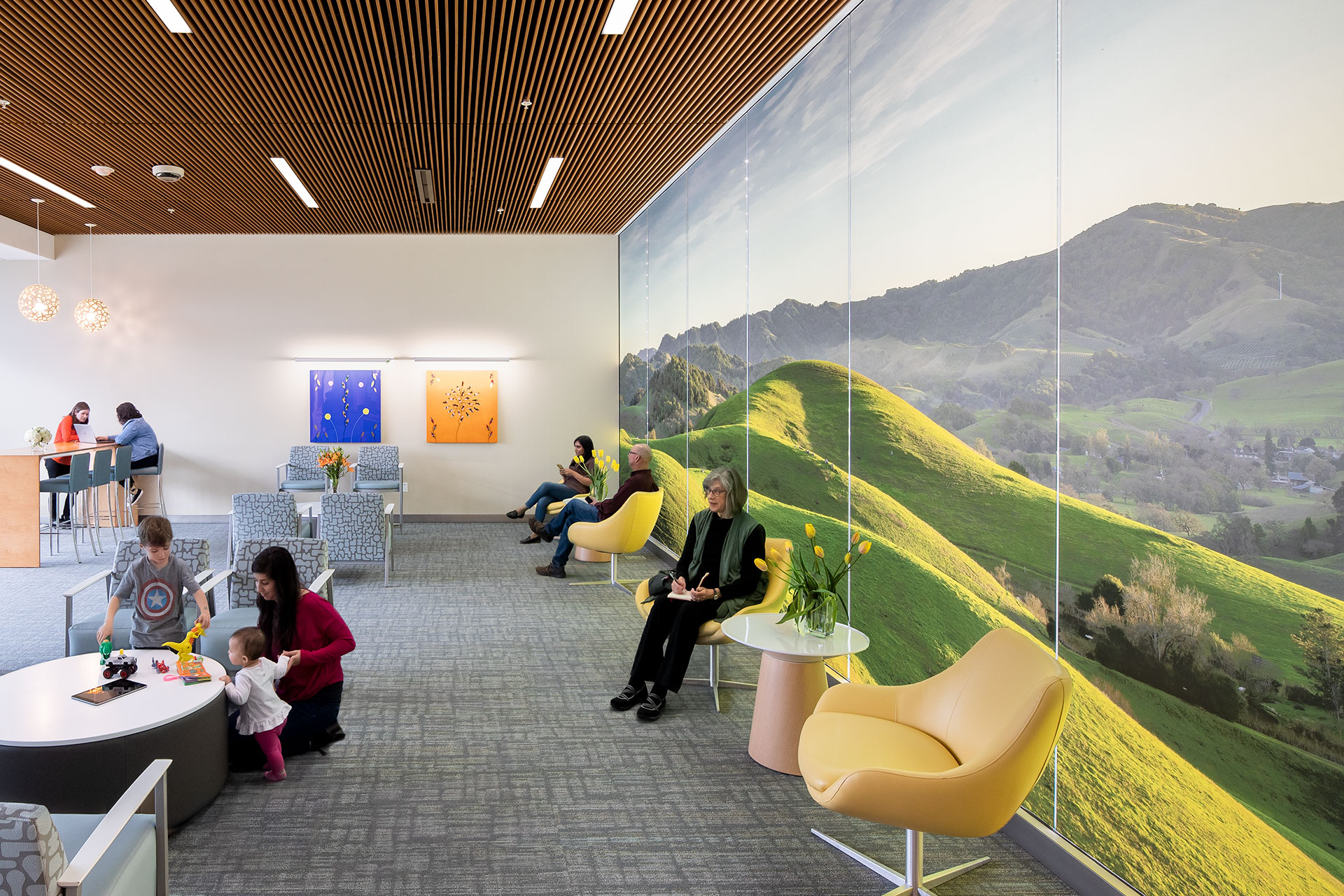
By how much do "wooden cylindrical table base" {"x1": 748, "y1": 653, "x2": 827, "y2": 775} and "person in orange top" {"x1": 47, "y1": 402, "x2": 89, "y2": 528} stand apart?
8810 millimetres

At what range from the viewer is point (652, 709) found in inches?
170

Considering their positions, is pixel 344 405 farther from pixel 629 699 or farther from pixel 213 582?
pixel 629 699

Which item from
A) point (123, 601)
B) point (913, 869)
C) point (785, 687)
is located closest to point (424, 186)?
point (123, 601)

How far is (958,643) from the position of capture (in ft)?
11.5

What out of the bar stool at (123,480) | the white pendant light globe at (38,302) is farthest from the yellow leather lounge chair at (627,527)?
the white pendant light globe at (38,302)

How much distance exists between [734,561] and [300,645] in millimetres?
2215

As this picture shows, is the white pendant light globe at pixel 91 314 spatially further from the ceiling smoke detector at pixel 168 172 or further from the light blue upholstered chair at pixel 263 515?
the light blue upholstered chair at pixel 263 515

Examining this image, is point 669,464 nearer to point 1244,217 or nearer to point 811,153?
point 811,153

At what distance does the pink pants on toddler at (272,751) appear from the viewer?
3.49 meters

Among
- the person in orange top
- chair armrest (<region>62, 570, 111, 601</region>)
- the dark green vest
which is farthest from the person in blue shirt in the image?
the dark green vest

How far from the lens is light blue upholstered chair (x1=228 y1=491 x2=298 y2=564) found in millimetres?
6496

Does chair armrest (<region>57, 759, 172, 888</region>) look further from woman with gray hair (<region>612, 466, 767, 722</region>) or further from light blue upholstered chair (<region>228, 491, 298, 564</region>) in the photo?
light blue upholstered chair (<region>228, 491, 298, 564</region>)

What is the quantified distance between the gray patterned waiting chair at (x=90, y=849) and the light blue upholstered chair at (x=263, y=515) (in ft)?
14.5

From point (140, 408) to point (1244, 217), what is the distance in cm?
1210
